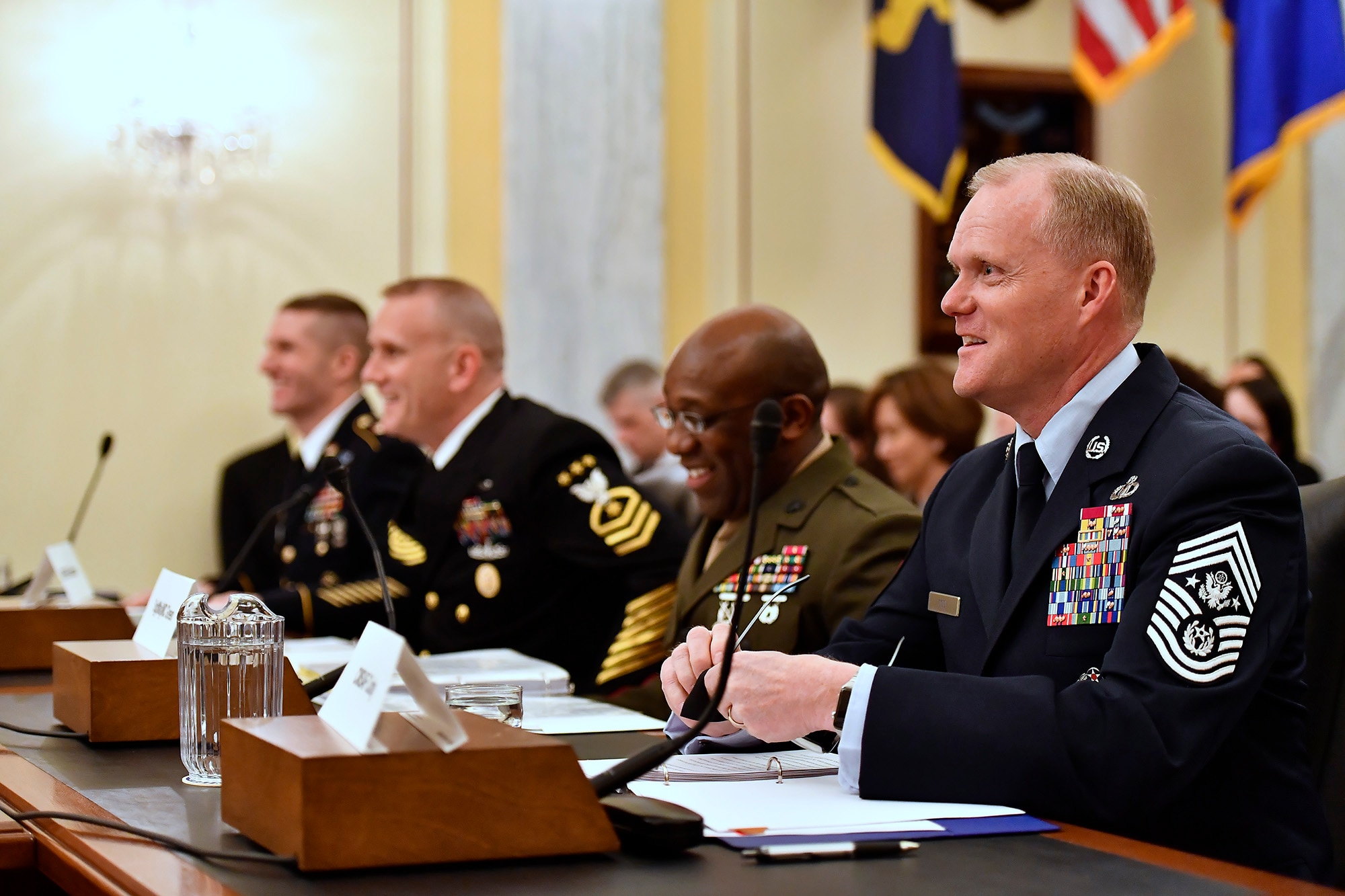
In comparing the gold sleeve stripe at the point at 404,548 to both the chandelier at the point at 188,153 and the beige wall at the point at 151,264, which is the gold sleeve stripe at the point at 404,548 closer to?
the beige wall at the point at 151,264

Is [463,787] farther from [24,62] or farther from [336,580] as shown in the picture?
[24,62]

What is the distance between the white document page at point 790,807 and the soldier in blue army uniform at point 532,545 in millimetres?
1493

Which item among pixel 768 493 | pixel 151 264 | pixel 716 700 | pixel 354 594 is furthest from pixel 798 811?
pixel 151 264

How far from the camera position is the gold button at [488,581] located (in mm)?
3361

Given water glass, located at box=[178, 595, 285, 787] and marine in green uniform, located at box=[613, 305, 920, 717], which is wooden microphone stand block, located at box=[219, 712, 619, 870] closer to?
water glass, located at box=[178, 595, 285, 787]

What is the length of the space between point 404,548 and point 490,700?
1958 mm

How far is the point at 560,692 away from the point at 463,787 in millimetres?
1173

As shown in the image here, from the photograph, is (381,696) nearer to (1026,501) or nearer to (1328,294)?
(1026,501)

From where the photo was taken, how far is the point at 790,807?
142cm

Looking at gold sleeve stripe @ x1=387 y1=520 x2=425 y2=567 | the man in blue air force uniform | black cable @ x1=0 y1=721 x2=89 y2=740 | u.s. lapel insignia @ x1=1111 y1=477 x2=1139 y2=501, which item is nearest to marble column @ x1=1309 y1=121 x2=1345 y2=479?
gold sleeve stripe @ x1=387 y1=520 x2=425 y2=567

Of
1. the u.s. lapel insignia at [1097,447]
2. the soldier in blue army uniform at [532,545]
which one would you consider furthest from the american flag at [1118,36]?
the u.s. lapel insignia at [1097,447]

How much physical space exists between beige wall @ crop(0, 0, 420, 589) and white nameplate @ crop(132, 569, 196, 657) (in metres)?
3.60

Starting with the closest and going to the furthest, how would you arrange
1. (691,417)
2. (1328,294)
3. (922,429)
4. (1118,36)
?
1. (691,417)
2. (922,429)
3. (1118,36)
4. (1328,294)

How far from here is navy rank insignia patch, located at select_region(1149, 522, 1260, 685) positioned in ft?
4.83
